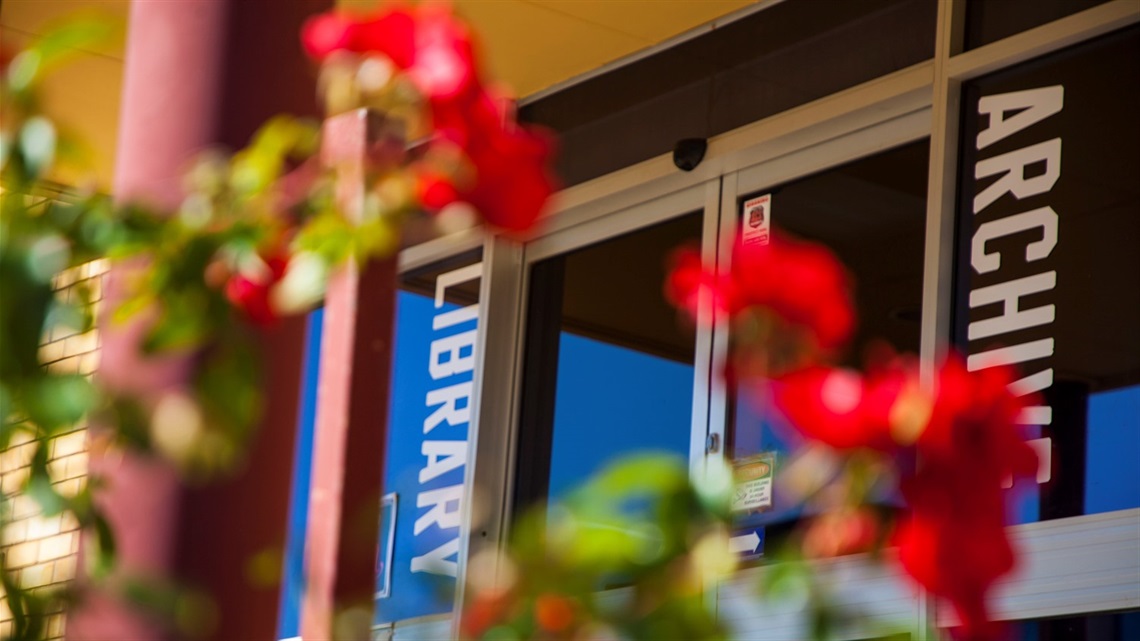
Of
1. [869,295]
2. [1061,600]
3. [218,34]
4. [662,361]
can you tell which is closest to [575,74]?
[662,361]

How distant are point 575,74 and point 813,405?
5277mm

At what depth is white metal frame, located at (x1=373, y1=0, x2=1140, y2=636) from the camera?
4.11 meters

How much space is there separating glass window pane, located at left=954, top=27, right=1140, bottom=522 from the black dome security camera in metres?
1.17

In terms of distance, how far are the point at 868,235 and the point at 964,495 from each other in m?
4.35

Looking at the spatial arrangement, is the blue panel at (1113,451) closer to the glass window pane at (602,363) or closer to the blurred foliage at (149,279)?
the glass window pane at (602,363)

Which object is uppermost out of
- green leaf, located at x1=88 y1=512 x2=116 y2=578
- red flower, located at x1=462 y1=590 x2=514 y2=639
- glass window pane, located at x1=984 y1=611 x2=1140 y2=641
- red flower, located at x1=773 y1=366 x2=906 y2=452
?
glass window pane, located at x1=984 y1=611 x2=1140 y2=641

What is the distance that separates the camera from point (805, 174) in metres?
5.14

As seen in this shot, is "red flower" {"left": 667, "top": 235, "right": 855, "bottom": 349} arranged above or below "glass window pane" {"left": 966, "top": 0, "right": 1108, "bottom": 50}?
below

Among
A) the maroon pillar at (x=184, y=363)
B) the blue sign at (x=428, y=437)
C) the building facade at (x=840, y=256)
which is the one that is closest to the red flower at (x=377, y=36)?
the maroon pillar at (x=184, y=363)

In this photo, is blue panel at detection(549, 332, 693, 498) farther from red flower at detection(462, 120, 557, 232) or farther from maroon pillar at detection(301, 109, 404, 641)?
red flower at detection(462, 120, 557, 232)

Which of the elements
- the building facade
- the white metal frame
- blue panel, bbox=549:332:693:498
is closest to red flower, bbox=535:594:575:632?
the building facade

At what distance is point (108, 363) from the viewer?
4.04ft

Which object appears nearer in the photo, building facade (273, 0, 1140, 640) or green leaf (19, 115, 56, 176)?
green leaf (19, 115, 56, 176)

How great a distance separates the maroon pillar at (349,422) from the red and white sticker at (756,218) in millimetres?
4238
